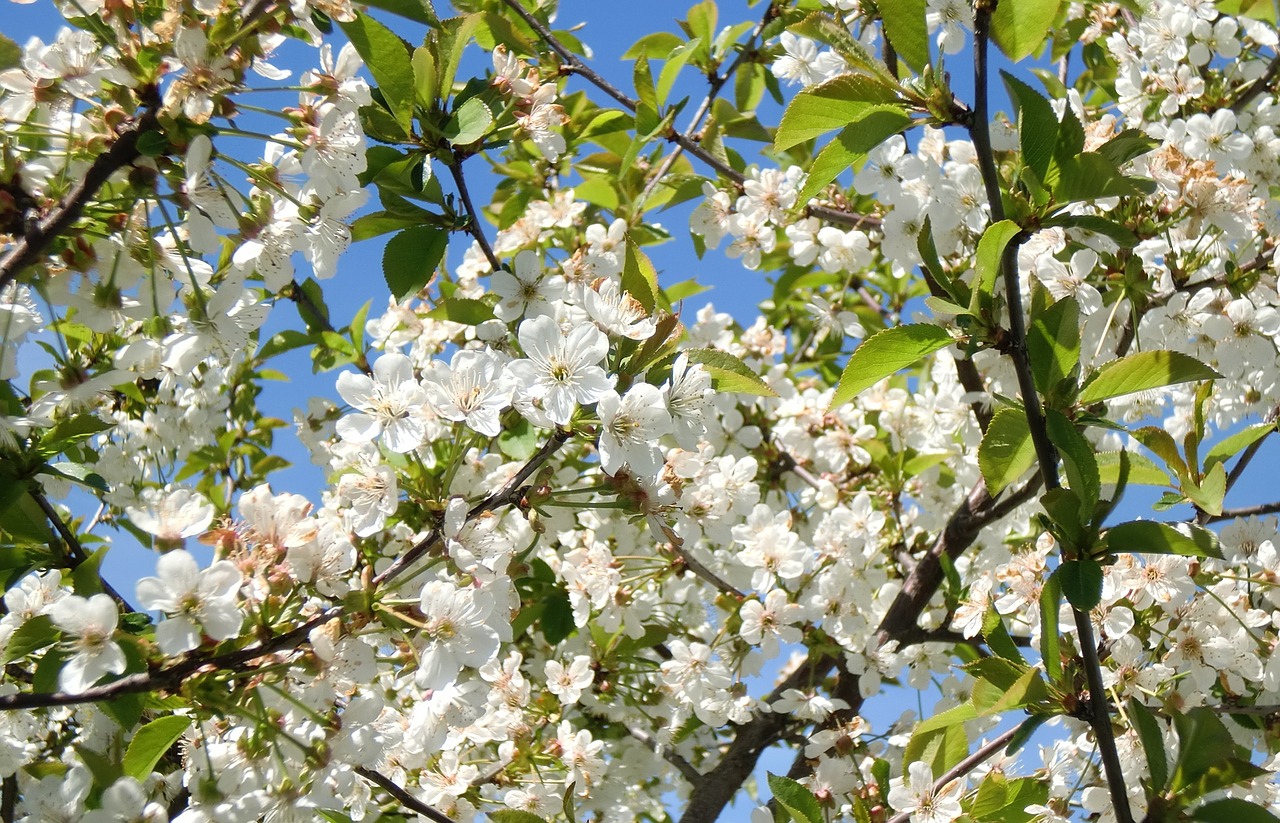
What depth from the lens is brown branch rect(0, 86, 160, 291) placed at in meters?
1.19

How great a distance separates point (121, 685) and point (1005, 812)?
1379 mm

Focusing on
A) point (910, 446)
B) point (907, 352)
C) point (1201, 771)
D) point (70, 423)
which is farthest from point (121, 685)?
point (910, 446)

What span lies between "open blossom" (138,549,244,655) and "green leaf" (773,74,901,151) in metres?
0.91

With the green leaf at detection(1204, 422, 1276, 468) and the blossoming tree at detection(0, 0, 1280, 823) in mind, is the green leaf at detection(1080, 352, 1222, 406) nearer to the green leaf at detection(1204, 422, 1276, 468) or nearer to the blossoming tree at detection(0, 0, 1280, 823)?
the blossoming tree at detection(0, 0, 1280, 823)

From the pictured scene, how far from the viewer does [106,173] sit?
1.19 metres

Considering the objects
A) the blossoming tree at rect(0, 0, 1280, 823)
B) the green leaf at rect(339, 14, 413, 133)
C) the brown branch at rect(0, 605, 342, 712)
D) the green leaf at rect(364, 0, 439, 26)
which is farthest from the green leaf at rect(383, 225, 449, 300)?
the brown branch at rect(0, 605, 342, 712)

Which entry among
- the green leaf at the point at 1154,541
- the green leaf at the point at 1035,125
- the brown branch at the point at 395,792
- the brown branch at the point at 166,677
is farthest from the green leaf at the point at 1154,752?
the brown branch at the point at 166,677

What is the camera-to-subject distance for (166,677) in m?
1.20

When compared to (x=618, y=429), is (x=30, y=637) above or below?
below

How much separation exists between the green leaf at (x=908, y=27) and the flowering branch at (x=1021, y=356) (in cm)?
7

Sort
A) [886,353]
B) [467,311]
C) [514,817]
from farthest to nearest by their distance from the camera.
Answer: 1. [467,311]
2. [514,817]
3. [886,353]

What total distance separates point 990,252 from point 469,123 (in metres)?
0.86

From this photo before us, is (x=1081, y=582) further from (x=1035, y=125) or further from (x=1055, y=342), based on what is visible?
(x=1035, y=125)

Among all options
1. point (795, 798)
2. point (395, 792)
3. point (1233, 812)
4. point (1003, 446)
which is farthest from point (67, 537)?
point (1233, 812)
